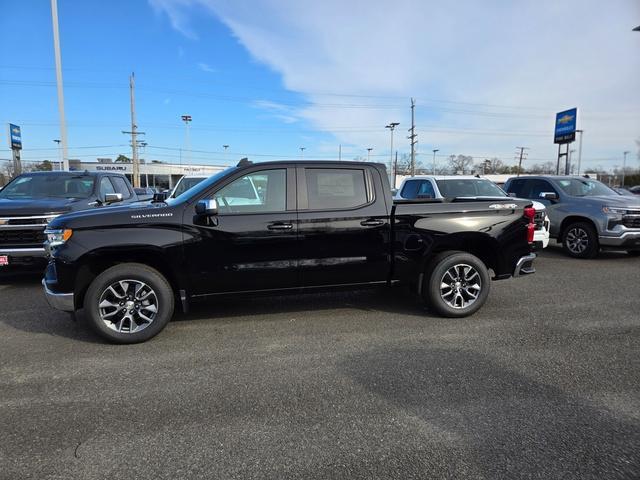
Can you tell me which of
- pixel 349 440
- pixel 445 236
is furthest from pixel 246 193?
pixel 349 440

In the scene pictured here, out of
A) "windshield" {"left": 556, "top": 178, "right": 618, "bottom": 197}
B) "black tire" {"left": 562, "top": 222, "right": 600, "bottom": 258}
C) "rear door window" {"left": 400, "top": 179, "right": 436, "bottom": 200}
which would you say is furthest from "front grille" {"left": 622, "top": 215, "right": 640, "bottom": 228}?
"rear door window" {"left": 400, "top": 179, "right": 436, "bottom": 200}

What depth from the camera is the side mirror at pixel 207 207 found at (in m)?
4.32

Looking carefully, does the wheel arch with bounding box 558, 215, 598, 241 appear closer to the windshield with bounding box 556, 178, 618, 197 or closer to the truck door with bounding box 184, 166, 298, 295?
the windshield with bounding box 556, 178, 618, 197

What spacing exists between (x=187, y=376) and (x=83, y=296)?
1.65 m

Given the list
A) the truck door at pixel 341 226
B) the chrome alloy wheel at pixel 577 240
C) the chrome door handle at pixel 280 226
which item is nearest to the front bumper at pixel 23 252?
the chrome door handle at pixel 280 226

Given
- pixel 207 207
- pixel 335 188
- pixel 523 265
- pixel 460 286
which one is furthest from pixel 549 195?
pixel 207 207

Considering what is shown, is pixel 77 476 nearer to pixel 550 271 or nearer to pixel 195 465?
pixel 195 465

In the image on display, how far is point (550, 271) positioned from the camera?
8055mm

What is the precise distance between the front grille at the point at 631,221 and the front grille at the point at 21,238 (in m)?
10.9

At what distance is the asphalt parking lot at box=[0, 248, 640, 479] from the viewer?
2.56 meters

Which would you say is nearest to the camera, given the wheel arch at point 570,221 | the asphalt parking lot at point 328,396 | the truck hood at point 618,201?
the asphalt parking lot at point 328,396

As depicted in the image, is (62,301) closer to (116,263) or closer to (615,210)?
(116,263)

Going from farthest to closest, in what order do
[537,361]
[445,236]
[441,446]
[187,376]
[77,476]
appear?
1. [445,236]
2. [537,361]
3. [187,376]
4. [441,446]
5. [77,476]

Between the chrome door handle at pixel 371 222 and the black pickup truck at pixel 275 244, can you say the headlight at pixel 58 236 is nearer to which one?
the black pickup truck at pixel 275 244
